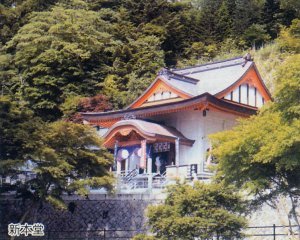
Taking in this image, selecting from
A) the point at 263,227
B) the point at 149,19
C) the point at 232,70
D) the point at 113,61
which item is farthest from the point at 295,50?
the point at 263,227

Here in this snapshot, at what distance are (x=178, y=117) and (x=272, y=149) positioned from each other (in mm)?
14377

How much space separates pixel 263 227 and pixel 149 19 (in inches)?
1217

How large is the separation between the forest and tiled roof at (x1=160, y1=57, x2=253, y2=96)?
221 cm

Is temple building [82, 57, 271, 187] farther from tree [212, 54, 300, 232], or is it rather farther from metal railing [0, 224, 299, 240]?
tree [212, 54, 300, 232]

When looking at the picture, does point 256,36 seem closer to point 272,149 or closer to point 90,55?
point 90,55

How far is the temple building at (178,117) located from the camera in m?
25.0

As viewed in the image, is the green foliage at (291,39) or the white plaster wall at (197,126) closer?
the white plaster wall at (197,126)

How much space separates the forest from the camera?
62.7 feet

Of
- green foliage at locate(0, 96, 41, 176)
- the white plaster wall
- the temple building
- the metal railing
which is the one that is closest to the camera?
the metal railing

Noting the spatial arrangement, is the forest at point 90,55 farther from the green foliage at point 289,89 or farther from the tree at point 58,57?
the green foliage at point 289,89

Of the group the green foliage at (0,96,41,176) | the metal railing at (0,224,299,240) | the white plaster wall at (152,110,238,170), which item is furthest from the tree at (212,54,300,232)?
the white plaster wall at (152,110,238,170)

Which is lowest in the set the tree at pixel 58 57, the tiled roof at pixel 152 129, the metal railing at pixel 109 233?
the metal railing at pixel 109 233

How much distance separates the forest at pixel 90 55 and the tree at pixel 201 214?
4564 millimetres

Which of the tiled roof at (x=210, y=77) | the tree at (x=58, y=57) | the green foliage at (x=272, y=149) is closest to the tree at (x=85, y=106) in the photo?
the tree at (x=58, y=57)
